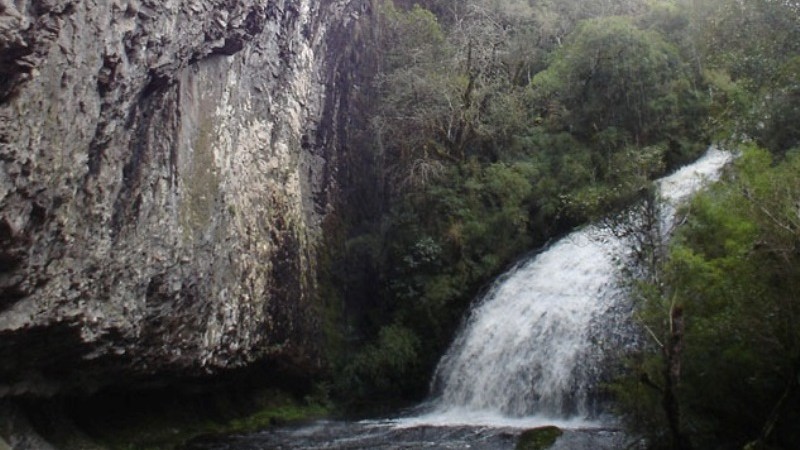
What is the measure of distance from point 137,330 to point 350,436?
4.64 metres

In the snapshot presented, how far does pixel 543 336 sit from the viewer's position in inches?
592

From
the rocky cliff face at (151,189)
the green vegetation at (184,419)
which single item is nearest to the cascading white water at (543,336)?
the green vegetation at (184,419)

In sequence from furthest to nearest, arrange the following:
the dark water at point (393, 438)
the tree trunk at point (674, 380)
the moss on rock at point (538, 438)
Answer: the dark water at point (393, 438) → the moss on rock at point (538, 438) → the tree trunk at point (674, 380)

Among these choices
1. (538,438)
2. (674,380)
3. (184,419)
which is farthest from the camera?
(184,419)

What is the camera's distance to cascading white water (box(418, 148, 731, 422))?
1388 cm

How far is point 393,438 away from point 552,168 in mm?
10580

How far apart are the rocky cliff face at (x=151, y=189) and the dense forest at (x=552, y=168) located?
234 cm

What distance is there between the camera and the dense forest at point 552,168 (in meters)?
9.66

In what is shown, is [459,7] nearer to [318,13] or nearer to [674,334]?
[318,13]

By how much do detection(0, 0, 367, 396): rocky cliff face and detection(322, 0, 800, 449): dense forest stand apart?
234 cm

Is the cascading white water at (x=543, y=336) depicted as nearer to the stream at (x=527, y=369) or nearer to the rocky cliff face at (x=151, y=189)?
the stream at (x=527, y=369)

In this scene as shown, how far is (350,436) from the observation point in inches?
558

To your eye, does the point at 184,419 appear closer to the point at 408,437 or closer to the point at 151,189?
the point at 408,437

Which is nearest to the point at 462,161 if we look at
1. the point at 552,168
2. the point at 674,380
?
the point at 552,168
